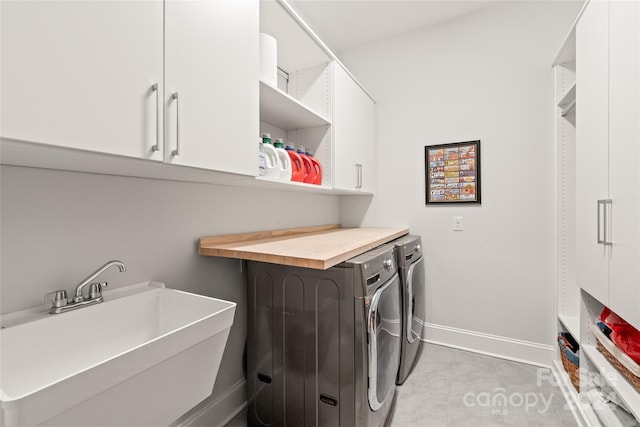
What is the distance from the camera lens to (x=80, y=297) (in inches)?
38.6

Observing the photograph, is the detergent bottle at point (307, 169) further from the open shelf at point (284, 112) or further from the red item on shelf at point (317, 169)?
the open shelf at point (284, 112)

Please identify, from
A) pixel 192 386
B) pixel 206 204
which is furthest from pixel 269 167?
pixel 192 386

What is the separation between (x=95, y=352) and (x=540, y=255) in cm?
274

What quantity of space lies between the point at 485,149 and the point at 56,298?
2.75m

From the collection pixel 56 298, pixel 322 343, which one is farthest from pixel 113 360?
pixel 322 343

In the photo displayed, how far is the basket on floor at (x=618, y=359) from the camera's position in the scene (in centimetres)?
119

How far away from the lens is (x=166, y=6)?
35.9 inches

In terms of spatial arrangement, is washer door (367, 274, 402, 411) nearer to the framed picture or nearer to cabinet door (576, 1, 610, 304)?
cabinet door (576, 1, 610, 304)

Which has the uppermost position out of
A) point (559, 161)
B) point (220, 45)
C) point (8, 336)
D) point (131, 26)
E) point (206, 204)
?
point (220, 45)

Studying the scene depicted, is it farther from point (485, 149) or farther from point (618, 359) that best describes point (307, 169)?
point (618, 359)

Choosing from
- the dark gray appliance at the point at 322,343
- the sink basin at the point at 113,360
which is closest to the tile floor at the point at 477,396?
the dark gray appliance at the point at 322,343

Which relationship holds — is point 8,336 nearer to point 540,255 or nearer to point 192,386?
point 192,386

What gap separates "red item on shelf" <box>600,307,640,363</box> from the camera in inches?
47.9

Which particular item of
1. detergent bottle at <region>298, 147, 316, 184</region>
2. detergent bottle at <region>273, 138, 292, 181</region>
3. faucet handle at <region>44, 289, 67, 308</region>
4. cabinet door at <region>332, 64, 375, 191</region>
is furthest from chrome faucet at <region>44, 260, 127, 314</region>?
cabinet door at <region>332, 64, 375, 191</region>
